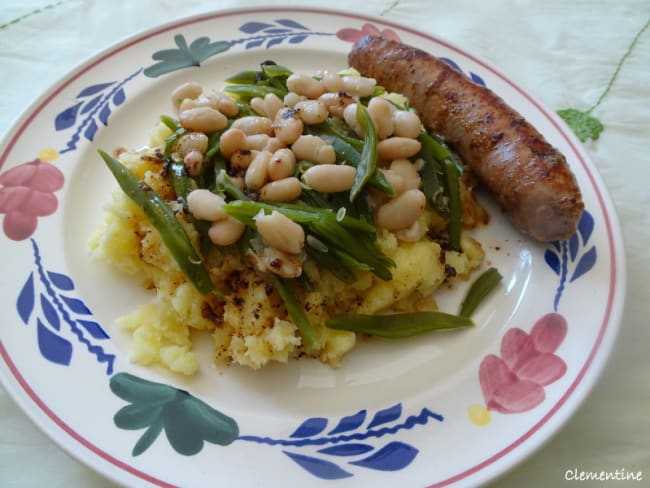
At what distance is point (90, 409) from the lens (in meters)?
1.98

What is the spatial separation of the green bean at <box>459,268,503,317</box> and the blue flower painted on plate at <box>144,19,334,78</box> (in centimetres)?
186

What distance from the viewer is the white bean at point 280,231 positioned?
214 cm

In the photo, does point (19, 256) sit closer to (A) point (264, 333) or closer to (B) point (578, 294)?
(A) point (264, 333)

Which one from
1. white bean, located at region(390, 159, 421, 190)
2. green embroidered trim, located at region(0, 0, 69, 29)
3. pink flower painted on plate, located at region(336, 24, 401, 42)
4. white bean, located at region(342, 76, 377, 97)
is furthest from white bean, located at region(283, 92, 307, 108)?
green embroidered trim, located at region(0, 0, 69, 29)

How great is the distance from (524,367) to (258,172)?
134cm

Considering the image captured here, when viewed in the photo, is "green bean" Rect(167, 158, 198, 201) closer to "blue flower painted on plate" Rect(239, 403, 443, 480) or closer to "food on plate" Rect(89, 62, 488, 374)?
"food on plate" Rect(89, 62, 488, 374)

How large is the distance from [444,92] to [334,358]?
1.48 metres

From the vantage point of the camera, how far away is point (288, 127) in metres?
2.45

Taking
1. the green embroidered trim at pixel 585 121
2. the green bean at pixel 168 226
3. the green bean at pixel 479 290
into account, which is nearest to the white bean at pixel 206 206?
the green bean at pixel 168 226

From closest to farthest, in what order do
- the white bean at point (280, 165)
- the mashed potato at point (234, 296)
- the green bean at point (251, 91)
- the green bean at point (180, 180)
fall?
the mashed potato at point (234, 296)
the white bean at point (280, 165)
the green bean at point (180, 180)
the green bean at point (251, 91)

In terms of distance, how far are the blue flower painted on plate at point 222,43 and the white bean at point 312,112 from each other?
103 centimetres

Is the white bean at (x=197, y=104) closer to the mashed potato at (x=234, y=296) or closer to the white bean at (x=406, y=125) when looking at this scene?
the mashed potato at (x=234, y=296)

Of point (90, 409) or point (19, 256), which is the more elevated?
point (19, 256)

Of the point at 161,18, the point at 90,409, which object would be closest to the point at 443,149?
the point at 90,409
